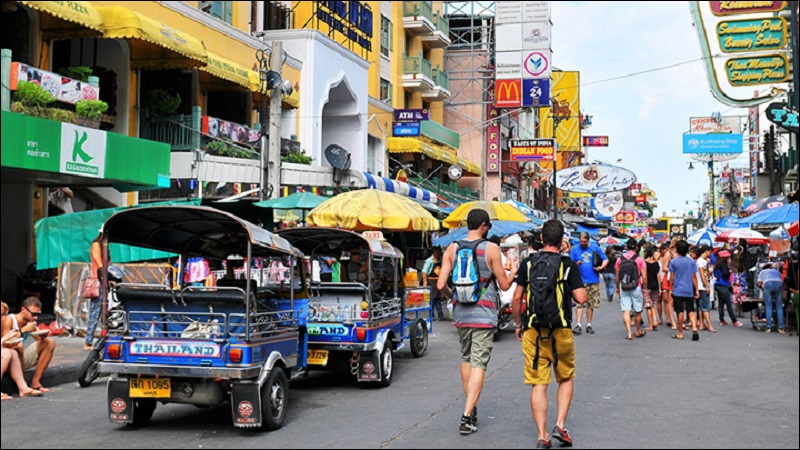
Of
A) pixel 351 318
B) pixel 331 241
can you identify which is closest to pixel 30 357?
pixel 351 318

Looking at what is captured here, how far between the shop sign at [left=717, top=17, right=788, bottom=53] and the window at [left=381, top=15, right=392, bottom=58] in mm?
26746

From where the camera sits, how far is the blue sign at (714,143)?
34.1m

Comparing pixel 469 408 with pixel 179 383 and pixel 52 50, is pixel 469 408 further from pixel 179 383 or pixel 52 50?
pixel 52 50

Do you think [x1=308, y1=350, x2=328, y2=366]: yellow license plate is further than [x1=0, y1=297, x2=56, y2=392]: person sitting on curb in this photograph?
Yes

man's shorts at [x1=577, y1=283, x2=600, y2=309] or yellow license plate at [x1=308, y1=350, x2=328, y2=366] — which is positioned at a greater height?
man's shorts at [x1=577, y1=283, x2=600, y2=309]

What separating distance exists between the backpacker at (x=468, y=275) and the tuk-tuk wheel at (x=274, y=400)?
1.83 m

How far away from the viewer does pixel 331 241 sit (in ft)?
36.8

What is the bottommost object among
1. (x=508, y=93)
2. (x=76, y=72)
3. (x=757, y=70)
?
(x=76, y=72)

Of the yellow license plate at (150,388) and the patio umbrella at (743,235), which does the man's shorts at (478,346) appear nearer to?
the yellow license plate at (150,388)

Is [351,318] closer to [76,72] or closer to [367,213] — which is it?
[76,72]

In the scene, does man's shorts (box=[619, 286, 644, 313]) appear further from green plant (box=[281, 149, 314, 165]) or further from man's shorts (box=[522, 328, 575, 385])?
green plant (box=[281, 149, 314, 165])

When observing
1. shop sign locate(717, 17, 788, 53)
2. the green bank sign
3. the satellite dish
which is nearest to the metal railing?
the satellite dish

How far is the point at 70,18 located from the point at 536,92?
30.1 m

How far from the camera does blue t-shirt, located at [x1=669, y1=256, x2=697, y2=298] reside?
1498 centimetres
